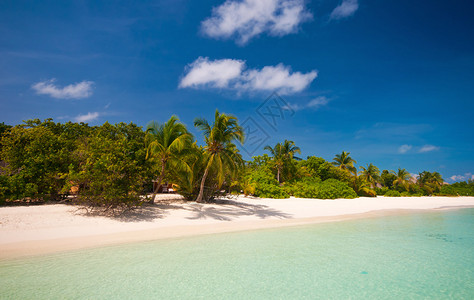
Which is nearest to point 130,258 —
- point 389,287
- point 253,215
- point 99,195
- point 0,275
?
point 0,275

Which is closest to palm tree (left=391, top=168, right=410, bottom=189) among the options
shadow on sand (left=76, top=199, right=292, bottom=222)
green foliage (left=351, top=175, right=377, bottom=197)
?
green foliage (left=351, top=175, right=377, bottom=197)

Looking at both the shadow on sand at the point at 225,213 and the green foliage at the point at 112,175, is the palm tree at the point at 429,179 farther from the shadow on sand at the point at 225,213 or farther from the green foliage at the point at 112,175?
the green foliage at the point at 112,175

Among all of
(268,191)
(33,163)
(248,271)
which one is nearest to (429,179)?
(268,191)

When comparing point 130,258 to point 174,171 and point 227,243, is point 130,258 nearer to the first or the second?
point 227,243

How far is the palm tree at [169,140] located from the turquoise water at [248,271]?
571 cm

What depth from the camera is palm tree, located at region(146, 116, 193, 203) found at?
43.4 ft

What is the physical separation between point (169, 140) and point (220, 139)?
3.35 meters

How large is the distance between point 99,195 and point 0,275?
5.51m

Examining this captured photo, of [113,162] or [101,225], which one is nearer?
[101,225]

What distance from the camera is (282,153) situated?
3653 cm

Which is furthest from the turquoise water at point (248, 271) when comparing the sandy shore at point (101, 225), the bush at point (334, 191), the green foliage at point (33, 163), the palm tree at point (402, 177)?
the palm tree at point (402, 177)

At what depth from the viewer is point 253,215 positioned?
583 inches

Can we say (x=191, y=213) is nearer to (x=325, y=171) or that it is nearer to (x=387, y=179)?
(x=325, y=171)

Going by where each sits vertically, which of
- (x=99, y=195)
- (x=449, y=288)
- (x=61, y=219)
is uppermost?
(x=99, y=195)
